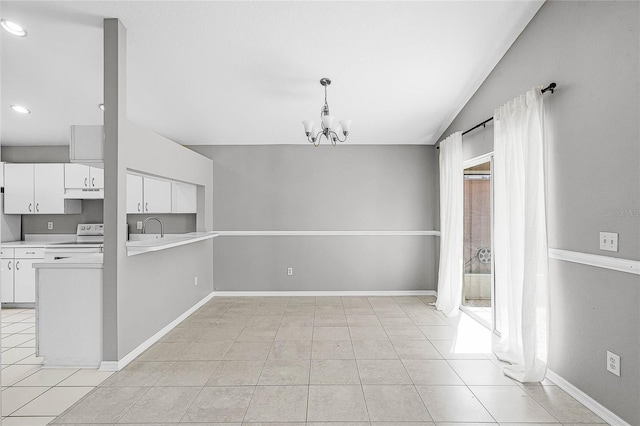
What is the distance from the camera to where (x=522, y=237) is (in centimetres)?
325

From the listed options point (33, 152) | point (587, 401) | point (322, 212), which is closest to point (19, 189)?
point (33, 152)

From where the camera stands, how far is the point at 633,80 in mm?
2260

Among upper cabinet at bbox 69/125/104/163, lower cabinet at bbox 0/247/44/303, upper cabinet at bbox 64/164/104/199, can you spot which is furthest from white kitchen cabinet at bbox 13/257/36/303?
upper cabinet at bbox 69/125/104/163

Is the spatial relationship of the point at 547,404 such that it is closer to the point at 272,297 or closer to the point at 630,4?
the point at 630,4

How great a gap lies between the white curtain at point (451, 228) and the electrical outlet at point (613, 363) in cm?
230

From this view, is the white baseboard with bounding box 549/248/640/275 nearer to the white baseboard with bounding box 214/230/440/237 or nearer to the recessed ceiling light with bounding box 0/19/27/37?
the white baseboard with bounding box 214/230/440/237

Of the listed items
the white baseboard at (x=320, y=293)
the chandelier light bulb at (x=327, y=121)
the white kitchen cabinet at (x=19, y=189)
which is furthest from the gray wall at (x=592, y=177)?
the white kitchen cabinet at (x=19, y=189)

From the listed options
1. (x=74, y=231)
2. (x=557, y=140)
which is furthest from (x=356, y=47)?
(x=74, y=231)

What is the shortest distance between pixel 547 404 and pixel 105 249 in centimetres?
357

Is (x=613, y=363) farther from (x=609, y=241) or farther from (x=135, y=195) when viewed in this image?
(x=135, y=195)

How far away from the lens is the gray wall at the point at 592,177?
7.51 feet

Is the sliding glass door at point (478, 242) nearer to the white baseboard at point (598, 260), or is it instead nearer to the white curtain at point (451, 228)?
the white curtain at point (451, 228)

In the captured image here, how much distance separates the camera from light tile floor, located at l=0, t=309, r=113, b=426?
2535 mm

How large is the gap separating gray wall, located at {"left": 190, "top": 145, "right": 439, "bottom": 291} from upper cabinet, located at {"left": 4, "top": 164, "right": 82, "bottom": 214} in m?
2.02
